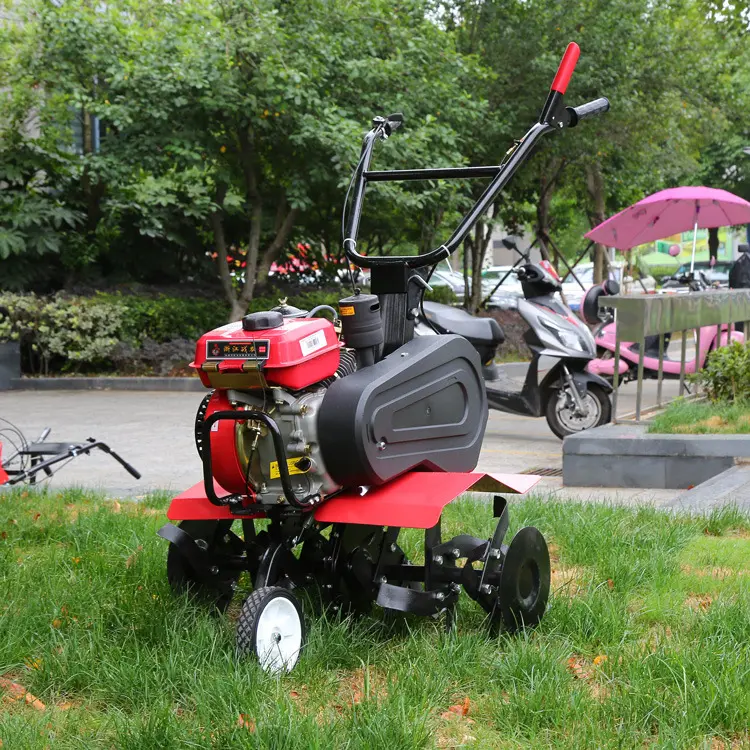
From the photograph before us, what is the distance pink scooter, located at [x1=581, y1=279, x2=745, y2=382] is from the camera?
10.9 meters

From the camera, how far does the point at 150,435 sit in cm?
1034

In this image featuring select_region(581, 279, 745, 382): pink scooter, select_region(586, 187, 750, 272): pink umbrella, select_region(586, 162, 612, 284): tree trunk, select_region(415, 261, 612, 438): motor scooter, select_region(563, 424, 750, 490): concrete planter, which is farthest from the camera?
select_region(586, 162, 612, 284): tree trunk

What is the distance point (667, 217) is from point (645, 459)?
9.28 m

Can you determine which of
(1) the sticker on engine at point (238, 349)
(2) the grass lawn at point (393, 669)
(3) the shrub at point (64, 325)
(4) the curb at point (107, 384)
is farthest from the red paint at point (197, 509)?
(3) the shrub at point (64, 325)

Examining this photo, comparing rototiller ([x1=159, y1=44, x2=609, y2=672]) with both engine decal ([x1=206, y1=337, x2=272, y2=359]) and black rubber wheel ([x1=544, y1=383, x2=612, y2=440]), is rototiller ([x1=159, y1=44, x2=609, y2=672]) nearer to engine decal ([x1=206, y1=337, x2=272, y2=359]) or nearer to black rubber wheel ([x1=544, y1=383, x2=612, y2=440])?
engine decal ([x1=206, y1=337, x2=272, y2=359])

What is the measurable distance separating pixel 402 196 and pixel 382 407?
11.3 meters

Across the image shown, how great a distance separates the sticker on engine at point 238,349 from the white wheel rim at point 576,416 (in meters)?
6.38

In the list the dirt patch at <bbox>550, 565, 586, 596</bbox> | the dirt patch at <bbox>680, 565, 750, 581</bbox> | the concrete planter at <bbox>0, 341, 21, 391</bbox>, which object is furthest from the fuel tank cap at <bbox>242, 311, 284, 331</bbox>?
the concrete planter at <bbox>0, 341, 21, 391</bbox>

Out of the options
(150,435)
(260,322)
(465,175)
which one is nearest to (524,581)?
(260,322)

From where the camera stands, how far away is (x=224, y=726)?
109 inches

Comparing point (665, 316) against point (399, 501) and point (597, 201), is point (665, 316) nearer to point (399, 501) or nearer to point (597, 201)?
point (399, 501)

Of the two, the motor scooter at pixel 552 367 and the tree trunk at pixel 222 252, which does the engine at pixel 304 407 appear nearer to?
the motor scooter at pixel 552 367

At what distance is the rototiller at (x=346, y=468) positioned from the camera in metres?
3.38

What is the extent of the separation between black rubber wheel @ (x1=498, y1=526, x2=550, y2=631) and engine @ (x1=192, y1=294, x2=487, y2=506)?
1.44 ft
